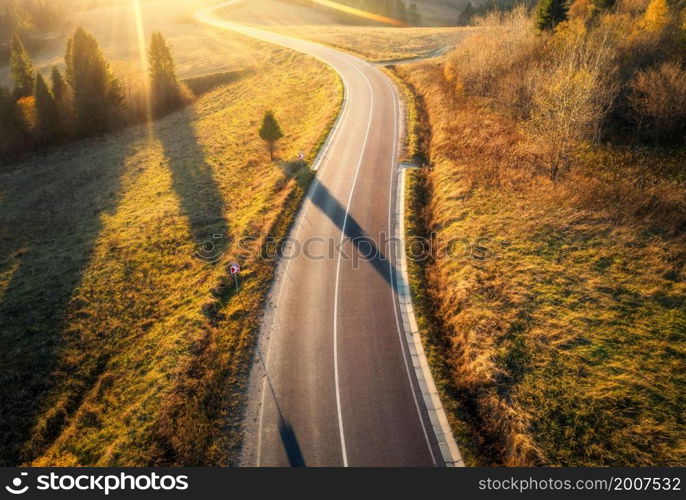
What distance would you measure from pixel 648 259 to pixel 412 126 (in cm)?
2769

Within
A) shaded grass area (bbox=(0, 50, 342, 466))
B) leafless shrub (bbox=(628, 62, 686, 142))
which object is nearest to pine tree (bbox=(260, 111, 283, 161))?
shaded grass area (bbox=(0, 50, 342, 466))

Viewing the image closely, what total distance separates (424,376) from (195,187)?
30.0m

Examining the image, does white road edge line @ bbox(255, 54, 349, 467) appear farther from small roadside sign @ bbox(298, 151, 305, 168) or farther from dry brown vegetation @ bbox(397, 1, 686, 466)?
dry brown vegetation @ bbox(397, 1, 686, 466)

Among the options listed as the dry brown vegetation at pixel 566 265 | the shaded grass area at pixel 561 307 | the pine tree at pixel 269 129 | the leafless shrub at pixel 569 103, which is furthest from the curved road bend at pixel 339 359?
the leafless shrub at pixel 569 103

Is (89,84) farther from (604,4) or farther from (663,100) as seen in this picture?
(663,100)

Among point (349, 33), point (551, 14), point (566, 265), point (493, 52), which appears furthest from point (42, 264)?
point (349, 33)

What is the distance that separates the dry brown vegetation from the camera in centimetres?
1437

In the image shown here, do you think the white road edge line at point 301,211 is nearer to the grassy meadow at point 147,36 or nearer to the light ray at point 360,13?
the grassy meadow at point 147,36

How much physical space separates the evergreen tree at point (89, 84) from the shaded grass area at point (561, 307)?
4953 cm

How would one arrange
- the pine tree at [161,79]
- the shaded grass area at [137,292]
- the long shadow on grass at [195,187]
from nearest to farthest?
1. the shaded grass area at [137,292]
2. the long shadow on grass at [195,187]
3. the pine tree at [161,79]

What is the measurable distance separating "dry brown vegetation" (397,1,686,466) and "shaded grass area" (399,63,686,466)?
0.07m

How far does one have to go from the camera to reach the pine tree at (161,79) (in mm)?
60594

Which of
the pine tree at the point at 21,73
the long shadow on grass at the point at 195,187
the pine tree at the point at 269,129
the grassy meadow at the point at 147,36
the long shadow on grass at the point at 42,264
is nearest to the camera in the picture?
the long shadow on grass at the point at 42,264

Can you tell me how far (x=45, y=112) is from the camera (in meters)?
50.5
